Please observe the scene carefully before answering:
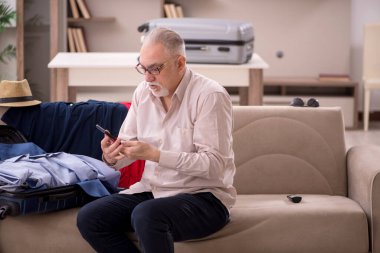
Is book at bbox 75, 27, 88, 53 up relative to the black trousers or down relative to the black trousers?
up

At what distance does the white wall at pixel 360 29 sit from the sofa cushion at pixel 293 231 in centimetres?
493

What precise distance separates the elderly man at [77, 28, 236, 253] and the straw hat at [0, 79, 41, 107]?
2.37ft

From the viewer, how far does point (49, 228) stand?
Result: 3.02m

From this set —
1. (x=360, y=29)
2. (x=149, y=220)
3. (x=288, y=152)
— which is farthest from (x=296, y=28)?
(x=149, y=220)

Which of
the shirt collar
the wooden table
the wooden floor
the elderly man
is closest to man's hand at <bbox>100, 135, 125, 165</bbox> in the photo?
the elderly man

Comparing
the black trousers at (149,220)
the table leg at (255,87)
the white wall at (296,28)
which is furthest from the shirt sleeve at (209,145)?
the white wall at (296,28)

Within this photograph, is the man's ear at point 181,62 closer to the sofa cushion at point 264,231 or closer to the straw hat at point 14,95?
the sofa cushion at point 264,231

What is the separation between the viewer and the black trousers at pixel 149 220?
2.73m

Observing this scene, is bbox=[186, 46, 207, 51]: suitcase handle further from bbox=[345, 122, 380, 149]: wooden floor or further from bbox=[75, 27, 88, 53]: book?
bbox=[75, 27, 88, 53]: book

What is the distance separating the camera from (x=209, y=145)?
9.21 feet

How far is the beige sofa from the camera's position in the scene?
2994 millimetres

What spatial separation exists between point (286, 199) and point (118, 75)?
66.3 inches

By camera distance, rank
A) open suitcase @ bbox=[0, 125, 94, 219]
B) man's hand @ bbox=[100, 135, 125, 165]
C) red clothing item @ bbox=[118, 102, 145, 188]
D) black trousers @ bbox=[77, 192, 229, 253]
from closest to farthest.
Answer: black trousers @ bbox=[77, 192, 229, 253], man's hand @ bbox=[100, 135, 125, 165], open suitcase @ bbox=[0, 125, 94, 219], red clothing item @ bbox=[118, 102, 145, 188]

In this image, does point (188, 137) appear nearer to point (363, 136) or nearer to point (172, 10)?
point (363, 136)
